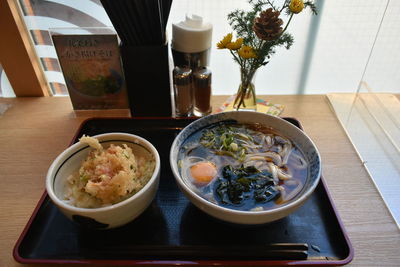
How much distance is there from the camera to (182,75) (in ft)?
4.09

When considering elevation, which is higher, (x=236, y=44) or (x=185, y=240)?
(x=236, y=44)

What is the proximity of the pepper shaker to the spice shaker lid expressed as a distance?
0.09 m

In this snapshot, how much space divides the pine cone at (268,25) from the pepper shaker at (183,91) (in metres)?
0.36

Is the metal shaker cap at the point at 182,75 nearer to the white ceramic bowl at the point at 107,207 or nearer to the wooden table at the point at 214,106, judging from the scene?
the wooden table at the point at 214,106

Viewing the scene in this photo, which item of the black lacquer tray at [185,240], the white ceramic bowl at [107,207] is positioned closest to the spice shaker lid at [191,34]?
the white ceramic bowl at [107,207]

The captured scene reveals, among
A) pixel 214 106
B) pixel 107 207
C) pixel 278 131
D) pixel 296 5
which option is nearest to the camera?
pixel 107 207

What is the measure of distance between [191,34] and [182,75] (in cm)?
16

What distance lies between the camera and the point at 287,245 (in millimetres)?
832

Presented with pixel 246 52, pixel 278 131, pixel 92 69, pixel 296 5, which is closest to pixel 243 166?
pixel 278 131

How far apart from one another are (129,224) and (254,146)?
1.58ft

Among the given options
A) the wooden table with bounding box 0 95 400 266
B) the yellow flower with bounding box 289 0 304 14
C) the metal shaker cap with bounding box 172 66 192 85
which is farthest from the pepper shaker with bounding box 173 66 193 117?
the yellow flower with bounding box 289 0 304 14

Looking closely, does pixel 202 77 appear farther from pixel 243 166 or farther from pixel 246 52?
pixel 243 166

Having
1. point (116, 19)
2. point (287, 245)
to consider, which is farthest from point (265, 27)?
point (287, 245)

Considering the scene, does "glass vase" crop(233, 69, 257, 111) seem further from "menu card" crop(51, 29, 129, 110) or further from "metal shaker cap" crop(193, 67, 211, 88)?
"menu card" crop(51, 29, 129, 110)
